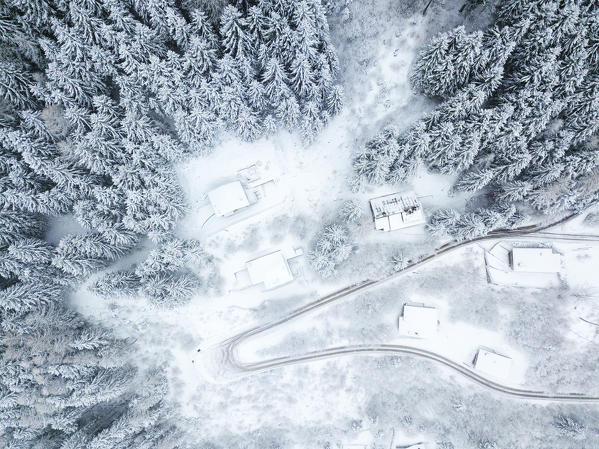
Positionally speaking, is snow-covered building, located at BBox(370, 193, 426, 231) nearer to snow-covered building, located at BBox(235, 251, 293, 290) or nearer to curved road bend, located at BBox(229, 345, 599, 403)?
snow-covered building, located at BBox(235, 251, 293, 290)

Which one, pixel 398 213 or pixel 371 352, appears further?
pixel 371 352

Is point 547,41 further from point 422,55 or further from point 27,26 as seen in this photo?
point 27,26

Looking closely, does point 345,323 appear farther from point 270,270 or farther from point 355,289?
point 270,270

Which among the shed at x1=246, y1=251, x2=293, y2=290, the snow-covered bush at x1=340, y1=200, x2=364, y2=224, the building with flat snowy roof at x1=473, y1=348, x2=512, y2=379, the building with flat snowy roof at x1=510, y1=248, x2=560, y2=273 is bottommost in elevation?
the building with flat snowy roof at x1=473, y1=348, x2=512, y2=379

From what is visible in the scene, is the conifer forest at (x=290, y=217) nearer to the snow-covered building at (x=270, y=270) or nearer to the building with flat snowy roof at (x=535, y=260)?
the snow-covered building at (x=270, y=270)

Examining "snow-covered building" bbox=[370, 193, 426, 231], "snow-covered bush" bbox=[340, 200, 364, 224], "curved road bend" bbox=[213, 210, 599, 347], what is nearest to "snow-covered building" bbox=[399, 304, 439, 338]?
"curved road bend" bbox=[213, 210, 599, 347]

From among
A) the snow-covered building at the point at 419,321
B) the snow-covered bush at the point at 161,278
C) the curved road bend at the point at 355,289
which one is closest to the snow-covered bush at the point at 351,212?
the curved road bend at the point at 355,289

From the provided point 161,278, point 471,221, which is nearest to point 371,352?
point 471,221
